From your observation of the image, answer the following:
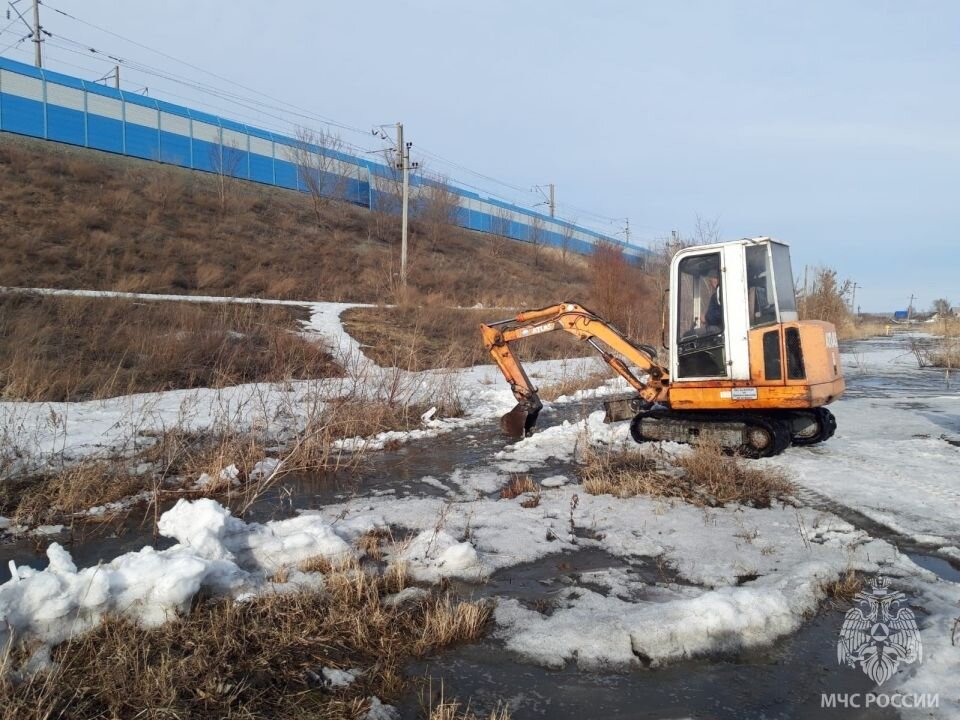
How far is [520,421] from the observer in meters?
9.77

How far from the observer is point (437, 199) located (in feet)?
162

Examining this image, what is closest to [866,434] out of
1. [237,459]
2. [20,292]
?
[237,459]

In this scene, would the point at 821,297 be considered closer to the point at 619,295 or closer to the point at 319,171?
the point at 619,295

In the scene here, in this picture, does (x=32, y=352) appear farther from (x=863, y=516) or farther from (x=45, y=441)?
(x=863, y=516)

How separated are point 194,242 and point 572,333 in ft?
77.4

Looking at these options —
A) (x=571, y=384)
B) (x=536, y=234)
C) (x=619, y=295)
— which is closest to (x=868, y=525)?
A: (x=571, y=384)

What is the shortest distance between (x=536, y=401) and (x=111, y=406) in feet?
22.1

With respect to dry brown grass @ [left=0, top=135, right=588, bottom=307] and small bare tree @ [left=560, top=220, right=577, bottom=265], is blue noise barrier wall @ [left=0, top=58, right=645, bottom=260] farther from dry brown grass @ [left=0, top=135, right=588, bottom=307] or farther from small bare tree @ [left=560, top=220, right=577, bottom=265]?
small bare tree @ [left=560, top=220, right=577, bottom=265]

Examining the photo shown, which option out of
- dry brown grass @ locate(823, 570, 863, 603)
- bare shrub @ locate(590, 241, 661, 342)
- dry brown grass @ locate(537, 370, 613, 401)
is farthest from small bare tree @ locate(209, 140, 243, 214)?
dry brown grass @ locate(823, 570, 863, 603)

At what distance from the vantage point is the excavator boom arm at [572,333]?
30.3 ft

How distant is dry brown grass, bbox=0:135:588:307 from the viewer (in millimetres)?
22531

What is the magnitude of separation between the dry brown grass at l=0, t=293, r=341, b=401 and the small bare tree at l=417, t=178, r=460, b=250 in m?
29.7

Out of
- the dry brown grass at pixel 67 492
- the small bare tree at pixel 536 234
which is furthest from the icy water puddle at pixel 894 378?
the small bare tree at pixel 536 234

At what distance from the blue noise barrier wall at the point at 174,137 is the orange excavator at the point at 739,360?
2748cm
